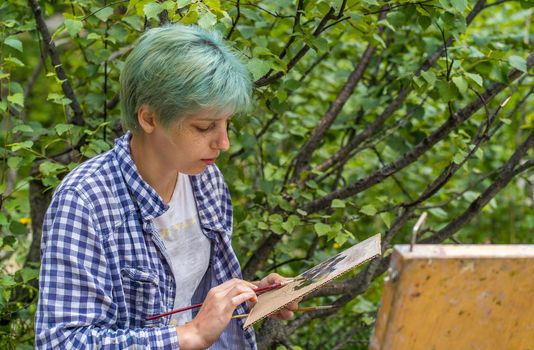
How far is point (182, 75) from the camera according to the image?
5.71ft

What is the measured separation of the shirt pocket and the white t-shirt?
107mm

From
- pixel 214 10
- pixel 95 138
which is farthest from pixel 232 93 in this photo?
pixel 95 138

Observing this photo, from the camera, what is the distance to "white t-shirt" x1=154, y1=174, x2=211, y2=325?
6.48 feet

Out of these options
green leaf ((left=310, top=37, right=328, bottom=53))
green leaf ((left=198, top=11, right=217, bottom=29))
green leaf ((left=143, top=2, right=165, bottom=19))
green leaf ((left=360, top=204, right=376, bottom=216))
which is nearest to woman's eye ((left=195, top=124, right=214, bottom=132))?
green leaf ((left=198, top=11, right=217, bottom=29))

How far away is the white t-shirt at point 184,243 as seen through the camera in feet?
6.48

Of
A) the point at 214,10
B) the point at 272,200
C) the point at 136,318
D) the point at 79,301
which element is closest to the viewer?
the point at 79,301

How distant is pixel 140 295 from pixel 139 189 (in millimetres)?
247

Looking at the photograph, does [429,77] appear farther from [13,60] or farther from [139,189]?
[13,60]

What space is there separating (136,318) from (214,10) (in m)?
0.79

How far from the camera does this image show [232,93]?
1.78 meters

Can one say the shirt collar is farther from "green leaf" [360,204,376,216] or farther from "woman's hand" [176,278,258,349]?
"green leaf" [360,204,376,216]

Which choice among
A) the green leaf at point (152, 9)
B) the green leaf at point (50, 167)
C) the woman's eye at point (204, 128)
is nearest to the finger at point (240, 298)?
the woman's eye at point (204, 128)

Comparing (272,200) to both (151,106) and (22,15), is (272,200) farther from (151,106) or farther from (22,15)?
(22,15)

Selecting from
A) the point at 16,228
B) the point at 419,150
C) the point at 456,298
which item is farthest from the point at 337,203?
the point at 456,298
